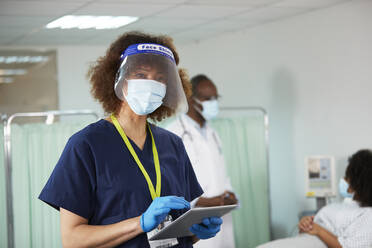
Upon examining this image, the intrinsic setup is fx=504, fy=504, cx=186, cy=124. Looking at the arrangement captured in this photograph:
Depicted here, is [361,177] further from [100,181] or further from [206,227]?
[100,181]

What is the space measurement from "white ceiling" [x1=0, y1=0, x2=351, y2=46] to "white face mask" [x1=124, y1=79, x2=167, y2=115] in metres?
2.12

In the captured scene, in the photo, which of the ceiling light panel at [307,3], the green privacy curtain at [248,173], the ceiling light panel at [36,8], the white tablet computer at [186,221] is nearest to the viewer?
the white tablet computer at [186,221]

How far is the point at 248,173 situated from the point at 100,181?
2.81 metres

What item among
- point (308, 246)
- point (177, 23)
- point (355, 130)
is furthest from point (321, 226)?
point (177, 23)

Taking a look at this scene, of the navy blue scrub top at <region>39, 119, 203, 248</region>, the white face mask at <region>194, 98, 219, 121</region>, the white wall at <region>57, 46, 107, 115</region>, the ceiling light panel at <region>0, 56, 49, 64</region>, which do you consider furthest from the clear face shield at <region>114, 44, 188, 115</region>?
the ceiling light panel at <region>0, 56, 49, 64</region>

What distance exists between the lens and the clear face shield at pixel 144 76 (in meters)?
1.62

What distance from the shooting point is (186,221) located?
56.7 inches

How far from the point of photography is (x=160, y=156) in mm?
1704

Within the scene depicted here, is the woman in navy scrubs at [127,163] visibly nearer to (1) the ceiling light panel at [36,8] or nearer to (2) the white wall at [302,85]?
(1) the ceiling light panel at [36,8]

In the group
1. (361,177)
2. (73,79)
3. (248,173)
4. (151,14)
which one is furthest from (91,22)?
(361,177)

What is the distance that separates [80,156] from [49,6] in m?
2.45

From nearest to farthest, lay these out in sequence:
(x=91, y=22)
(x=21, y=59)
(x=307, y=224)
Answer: (x=307, y=224), (x=91, y=22), (x=21, y=59)

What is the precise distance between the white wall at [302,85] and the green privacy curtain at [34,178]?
219 centimetres

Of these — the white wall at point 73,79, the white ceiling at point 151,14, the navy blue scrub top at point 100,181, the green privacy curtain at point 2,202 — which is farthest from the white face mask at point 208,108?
the white wall at point 73,79
